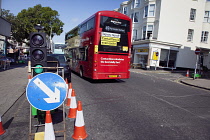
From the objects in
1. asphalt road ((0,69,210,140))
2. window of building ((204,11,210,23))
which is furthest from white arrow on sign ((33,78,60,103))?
window of building ((204,11,210,23))

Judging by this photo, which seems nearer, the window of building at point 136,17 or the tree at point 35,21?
the window of building at point 136,17

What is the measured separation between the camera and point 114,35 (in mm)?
9305

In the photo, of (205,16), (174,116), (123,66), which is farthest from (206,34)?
(174,116)

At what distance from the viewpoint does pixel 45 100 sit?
2857 millimetres

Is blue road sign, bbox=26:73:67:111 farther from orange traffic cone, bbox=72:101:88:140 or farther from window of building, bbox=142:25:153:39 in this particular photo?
window of building, bbox=142:25:153:39

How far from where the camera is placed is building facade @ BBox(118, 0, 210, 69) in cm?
2425

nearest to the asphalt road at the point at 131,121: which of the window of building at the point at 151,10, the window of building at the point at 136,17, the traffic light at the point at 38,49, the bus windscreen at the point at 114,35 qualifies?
the traffic light at the point at 38,49

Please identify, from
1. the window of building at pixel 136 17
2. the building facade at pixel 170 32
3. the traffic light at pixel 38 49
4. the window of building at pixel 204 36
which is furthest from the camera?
the window of building at pixel 136 17

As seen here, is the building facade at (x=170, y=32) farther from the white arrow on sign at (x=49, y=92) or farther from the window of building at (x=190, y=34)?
the white arrow on sign at (x=49, y=92)

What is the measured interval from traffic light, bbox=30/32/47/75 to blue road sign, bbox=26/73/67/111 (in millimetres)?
927

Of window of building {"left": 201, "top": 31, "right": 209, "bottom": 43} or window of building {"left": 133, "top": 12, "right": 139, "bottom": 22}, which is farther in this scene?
window of building {"left": 133, "top": 12, "right": 139, "bottom": 22}

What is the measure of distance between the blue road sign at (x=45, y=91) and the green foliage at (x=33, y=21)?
31.6 m

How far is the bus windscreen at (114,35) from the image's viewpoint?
9.05 metres

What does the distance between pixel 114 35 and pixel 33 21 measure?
2996 centimetres
